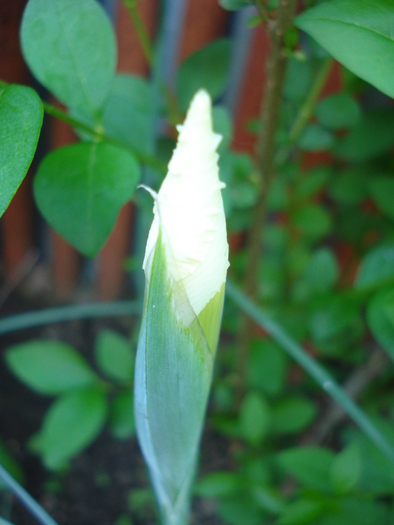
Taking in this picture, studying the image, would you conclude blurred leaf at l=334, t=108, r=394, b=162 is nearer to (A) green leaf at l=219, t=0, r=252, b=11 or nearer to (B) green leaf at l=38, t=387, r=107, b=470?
(A) green leaf at l=219, t=0, r=252, b=11

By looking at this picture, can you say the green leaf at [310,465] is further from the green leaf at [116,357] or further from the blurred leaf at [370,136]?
the blurred leaf at [370,136]

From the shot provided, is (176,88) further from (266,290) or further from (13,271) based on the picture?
(13,271)

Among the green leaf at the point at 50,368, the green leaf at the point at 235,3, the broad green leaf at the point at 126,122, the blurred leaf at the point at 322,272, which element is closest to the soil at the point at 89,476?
the green leaf at the point at 50,368

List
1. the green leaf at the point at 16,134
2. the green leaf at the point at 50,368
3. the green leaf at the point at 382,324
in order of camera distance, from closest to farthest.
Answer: the green leaf at the point at 16,134
the green leaf at the point at 382,324
the green leaf at the point at 50,368

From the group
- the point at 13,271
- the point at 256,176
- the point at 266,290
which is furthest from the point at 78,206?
the point at 13,271

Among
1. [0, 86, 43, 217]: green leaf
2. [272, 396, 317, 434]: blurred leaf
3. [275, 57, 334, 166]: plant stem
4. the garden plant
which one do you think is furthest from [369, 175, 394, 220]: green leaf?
[0, 86, 43, 217]: green leaf

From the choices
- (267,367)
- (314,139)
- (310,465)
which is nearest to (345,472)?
(310,465)

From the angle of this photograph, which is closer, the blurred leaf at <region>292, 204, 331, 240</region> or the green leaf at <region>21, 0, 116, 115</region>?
the green leaf at <region>21, 0, 116, 115</region>
